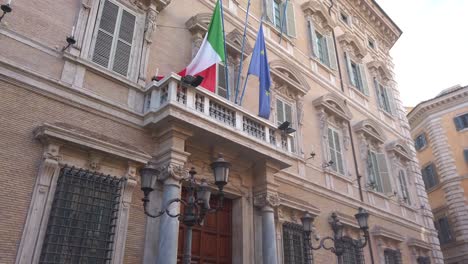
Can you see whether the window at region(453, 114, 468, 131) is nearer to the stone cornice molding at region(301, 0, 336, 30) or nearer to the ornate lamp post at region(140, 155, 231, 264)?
the stone cornice molding at region(301, 0, 336, 30)

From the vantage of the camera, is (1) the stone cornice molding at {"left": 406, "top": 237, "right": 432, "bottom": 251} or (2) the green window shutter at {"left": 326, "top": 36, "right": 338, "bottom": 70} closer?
(1) the stone cornice molding at {"left": 406, "top": 237, "right": 432, "bottom": 251}

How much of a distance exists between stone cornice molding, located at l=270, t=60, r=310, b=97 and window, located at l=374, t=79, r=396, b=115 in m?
6.96

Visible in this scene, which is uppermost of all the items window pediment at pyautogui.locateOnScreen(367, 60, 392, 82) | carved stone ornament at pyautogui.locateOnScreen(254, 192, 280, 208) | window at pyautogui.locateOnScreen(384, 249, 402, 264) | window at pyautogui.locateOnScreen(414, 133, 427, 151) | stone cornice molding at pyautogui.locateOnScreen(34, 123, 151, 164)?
window at pyautogui.locateOnScreen(414, 133, 427, 151)

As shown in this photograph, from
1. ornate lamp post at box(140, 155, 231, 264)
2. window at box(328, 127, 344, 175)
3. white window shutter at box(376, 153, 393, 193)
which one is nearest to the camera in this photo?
ornate lamp post at box(140, 155, 231, 264)

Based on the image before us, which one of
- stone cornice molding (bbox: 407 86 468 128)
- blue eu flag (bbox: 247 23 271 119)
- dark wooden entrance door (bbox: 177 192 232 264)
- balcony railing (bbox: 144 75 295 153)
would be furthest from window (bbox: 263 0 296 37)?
stone cornice molding (bbox: 407 86 468 128)

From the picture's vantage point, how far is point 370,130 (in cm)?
1638

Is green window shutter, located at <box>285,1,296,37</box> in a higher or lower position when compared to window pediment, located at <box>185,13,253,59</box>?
higher

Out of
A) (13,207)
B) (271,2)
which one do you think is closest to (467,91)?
(271,2)

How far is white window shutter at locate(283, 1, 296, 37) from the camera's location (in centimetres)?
1477

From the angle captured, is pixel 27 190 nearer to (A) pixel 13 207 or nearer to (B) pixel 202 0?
(A) pixel 13 207

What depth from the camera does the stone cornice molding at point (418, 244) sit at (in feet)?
51.5

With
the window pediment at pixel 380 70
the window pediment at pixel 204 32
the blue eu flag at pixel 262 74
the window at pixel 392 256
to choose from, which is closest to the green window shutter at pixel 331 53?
the window pediment at pixel 380 70

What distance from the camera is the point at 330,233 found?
39.8 ft

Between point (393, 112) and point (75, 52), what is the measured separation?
16365mm
